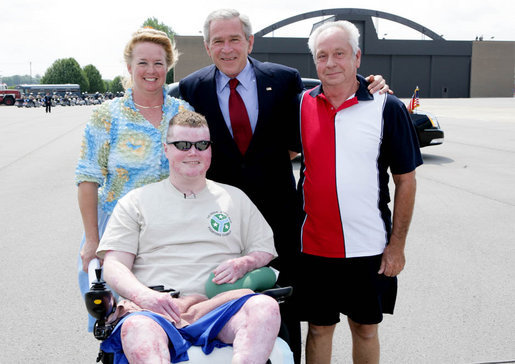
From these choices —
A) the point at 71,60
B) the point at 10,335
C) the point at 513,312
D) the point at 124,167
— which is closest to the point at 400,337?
the point at 513,312

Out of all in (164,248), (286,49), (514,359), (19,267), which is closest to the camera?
(164,248)

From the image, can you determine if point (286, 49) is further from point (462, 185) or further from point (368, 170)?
point (368, 170)

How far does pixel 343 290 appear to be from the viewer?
9.04 ft

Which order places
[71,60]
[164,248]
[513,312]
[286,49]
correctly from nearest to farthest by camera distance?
1. [164,248]
2. [513,312]
3. [286,49]
4. [71,60]

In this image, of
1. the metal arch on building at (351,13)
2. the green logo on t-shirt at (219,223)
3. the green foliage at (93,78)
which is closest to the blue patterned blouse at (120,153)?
the green logo on t-shirt at (219,223)

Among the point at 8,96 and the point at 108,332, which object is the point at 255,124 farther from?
the point at 8,96

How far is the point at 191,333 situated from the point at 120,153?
111cm

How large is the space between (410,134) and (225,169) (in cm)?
107

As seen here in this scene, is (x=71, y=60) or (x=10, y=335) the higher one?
(x=71, y=60)

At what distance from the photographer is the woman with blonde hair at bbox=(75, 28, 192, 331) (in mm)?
2746

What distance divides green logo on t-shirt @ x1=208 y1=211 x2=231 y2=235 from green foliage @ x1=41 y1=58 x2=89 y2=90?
110 meters

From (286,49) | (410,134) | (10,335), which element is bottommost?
(10,335)

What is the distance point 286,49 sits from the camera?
54938 millimetres

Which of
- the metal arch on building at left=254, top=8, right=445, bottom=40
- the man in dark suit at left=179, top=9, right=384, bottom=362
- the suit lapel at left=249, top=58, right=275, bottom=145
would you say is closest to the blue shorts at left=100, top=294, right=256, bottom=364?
the man in dark suit at left=179, top=9, right=384, bottom=362
